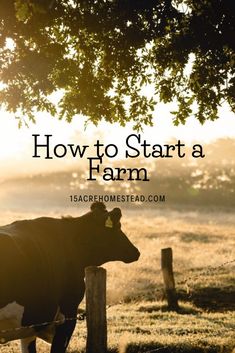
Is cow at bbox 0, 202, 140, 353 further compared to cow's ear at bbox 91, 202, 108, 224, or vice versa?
cow's ear at bbox 91, 202, 108, 224

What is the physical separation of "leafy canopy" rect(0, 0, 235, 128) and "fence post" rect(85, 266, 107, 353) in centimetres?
498

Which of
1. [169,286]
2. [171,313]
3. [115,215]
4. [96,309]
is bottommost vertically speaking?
[171,313]

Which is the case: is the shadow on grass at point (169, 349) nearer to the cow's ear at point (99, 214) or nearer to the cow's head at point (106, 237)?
the cow's head at point (106, 237)

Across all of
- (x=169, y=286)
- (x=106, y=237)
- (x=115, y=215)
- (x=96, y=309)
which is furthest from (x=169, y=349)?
(x=169, y=286)

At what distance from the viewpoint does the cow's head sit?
37.2 ft

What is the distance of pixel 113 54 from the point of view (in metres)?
12.8

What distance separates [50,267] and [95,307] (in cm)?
202

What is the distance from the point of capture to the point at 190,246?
38.7 meters

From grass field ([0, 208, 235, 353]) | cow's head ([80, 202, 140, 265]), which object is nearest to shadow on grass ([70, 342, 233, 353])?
grass field ([0, 208, 235, 353])

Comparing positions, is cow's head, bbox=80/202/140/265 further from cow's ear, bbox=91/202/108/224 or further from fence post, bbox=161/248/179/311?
fence post, bbox=161/248/179/311

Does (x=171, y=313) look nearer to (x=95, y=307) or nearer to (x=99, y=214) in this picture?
(x=99, y=214)

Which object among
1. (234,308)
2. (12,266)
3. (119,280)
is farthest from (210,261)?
(12,266)

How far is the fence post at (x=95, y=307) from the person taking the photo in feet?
26.0

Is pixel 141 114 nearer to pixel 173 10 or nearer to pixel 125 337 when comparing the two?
pixel 173 10
